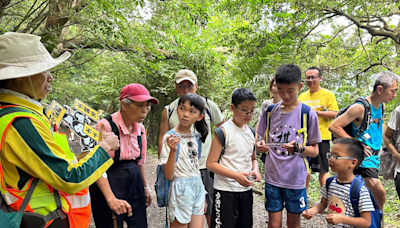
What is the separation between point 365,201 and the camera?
1869 millimetres

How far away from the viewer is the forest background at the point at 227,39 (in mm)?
4199

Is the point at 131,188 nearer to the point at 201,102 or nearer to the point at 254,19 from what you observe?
the point at 201,102

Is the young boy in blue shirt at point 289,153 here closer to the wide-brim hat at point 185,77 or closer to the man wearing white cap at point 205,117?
the man wearing white cap at point 205,117

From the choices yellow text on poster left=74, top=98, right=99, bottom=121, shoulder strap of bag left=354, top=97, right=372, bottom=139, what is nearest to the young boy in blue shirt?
shoulder strap of bag left=354, top=97, right=372, bottom=139

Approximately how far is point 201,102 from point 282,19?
3775 mm

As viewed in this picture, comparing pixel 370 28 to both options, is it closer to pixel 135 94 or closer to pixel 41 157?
pixel 135 94

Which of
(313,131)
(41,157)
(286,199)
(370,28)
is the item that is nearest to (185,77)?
(313,131)

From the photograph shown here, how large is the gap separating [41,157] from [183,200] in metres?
1.20

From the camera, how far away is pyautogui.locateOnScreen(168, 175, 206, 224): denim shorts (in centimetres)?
211

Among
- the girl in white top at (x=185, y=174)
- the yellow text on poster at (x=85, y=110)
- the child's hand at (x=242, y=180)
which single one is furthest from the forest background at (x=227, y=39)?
the child's hand at (x=242, y=180)

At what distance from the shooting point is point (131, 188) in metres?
2.09

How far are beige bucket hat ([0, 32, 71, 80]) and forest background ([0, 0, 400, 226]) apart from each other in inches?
60.1

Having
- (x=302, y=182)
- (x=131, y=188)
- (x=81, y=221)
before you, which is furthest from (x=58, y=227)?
(x=302, y=182)

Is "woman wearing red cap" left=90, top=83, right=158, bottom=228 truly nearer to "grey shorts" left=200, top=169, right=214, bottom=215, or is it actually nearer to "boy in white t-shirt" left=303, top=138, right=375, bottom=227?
"grey shorts" left=200, top=169, right=214, bottom=215
